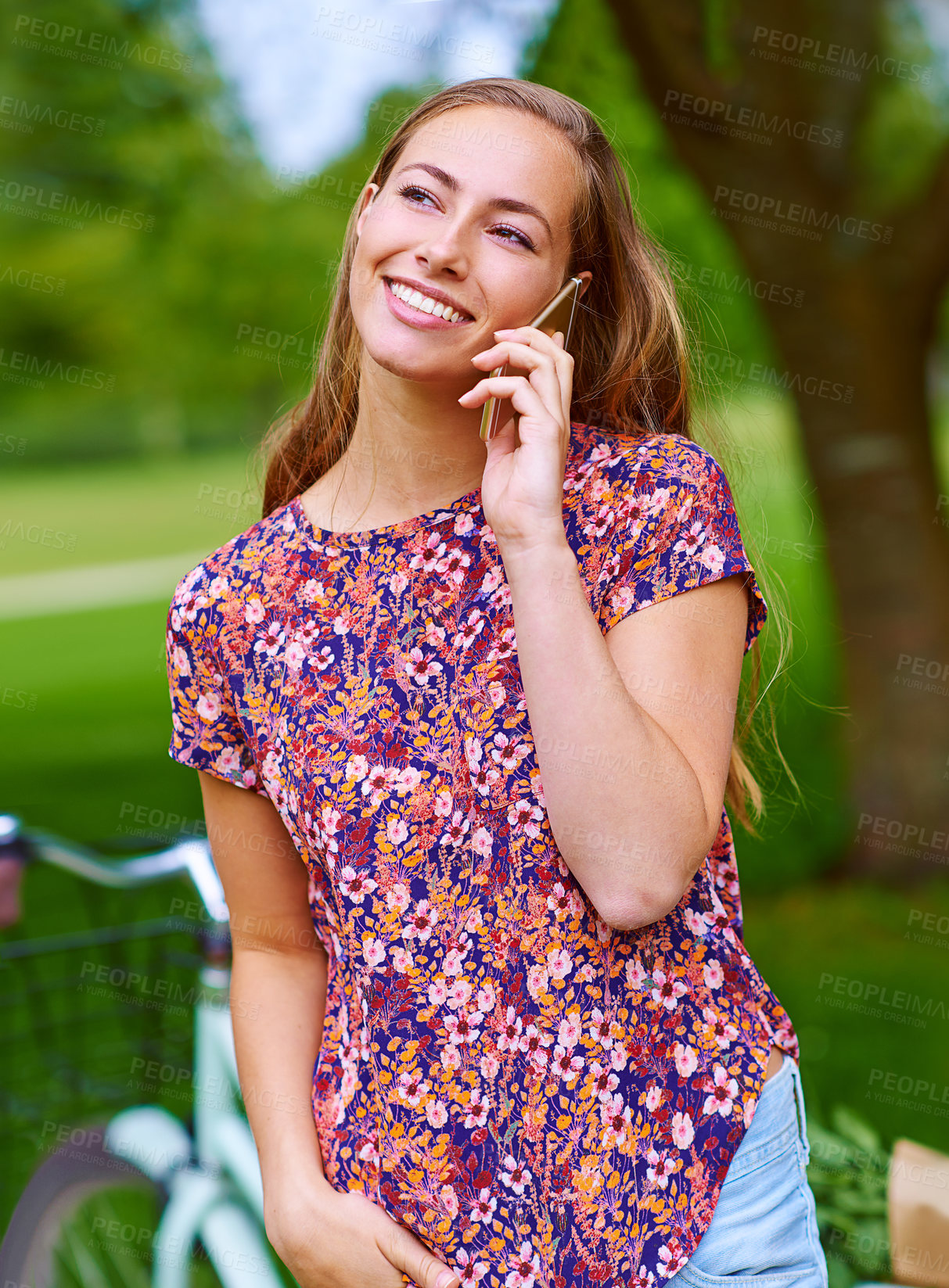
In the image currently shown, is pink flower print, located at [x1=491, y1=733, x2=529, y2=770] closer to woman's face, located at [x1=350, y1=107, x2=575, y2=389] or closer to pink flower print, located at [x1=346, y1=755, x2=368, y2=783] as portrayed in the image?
pink flower print, located at [x1=346, y1=755, x2=368, y2=783]

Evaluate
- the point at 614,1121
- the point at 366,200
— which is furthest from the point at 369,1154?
the point at 366,200

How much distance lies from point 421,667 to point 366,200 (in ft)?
2.38

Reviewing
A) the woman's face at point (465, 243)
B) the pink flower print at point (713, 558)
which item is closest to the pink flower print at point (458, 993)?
the pink flower print at point (713, 558)

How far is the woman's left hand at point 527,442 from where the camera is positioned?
1.52m

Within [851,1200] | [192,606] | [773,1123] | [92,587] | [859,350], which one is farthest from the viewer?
[92,587]

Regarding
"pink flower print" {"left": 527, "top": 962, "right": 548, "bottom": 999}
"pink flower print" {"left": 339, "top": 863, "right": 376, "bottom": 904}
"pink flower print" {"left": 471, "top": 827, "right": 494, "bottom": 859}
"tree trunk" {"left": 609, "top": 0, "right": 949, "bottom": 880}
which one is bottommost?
"pink flower print" {"left": 527, "top": 962, "right": 548, "bottom": 999}

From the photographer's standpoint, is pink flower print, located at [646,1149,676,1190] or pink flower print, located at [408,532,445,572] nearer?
pink flower print, located at [646,1149,676,1190]

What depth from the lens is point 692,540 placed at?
1.56 meters

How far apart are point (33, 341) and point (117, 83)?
38.5 feet

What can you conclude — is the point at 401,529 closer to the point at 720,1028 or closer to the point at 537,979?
the point at 537,979

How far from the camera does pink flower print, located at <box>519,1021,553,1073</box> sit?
154 cm

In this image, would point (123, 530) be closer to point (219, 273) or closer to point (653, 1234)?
point (219, 273)

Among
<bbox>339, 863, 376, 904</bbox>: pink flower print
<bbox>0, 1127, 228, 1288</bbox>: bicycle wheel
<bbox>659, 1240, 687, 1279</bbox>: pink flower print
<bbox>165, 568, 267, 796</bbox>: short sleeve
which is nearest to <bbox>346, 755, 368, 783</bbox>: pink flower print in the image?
<bbox>339, 863, 376, 904</bbox>: pink flower print

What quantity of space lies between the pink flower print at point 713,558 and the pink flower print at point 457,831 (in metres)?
0.43
